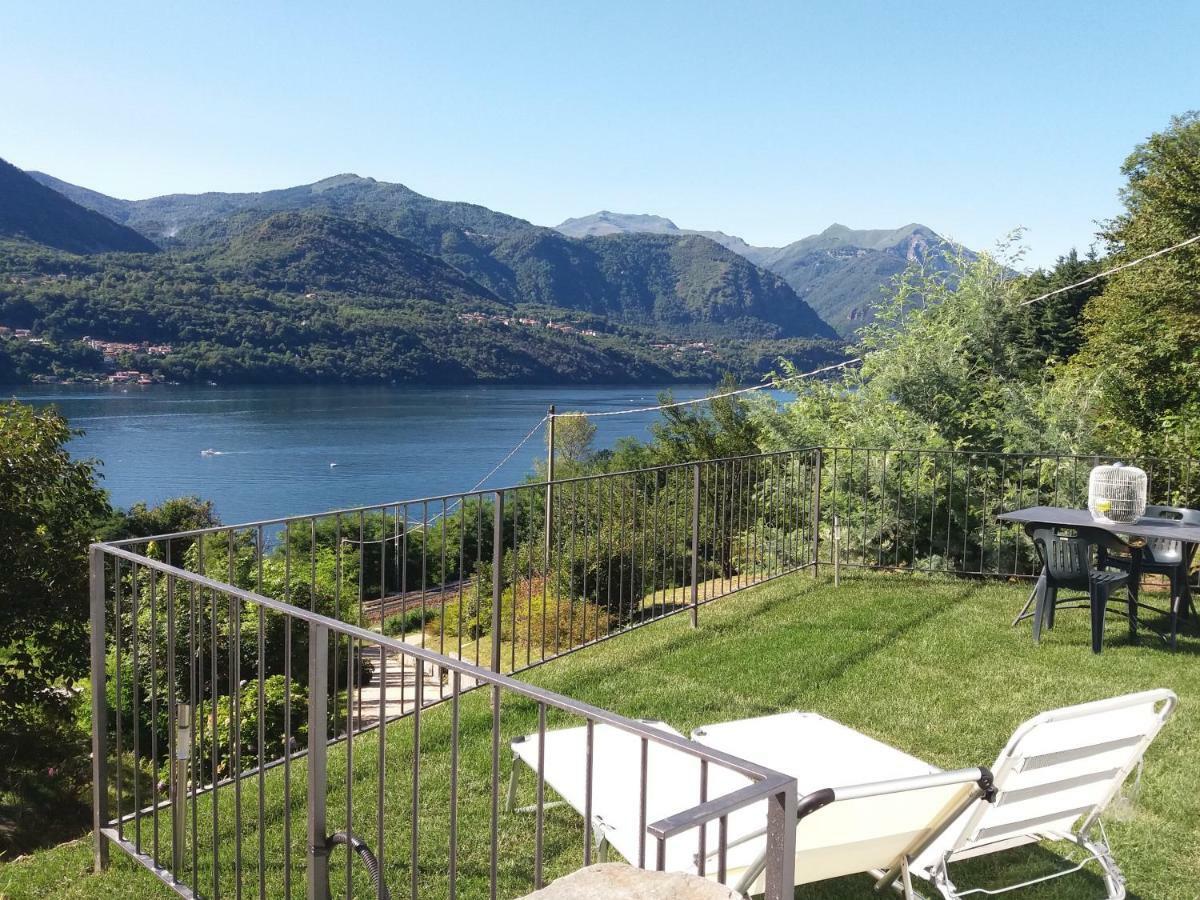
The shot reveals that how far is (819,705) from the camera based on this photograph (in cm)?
475

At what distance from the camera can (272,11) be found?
71.7 feet

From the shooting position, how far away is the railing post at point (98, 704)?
291 centimetres

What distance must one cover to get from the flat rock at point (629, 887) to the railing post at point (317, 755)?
92 cm

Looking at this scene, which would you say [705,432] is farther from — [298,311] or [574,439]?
[298,311]

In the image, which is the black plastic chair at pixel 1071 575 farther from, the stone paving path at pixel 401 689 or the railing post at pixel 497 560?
the stone paving path at pixel 401 689

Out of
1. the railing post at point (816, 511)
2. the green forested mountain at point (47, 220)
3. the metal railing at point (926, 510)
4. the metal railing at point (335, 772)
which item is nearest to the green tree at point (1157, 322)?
the metal railing at point (926, 510)

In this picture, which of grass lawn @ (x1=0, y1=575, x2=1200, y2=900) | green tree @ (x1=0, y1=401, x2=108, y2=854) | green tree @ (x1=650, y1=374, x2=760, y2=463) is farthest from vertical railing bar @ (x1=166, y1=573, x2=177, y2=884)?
green tree @ (x1=650, y1=374, x2=760, y2=463)

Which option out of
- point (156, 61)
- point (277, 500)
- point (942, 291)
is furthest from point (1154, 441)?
point (277, 500)

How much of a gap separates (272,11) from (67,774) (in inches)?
759

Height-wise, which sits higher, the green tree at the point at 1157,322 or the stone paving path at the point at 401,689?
the green tree at the point at 1157,322

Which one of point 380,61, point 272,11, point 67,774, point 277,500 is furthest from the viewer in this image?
point 277,500

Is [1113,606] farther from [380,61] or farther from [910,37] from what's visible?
[380,61]

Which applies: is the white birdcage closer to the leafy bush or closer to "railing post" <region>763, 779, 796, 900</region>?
the leafy bush

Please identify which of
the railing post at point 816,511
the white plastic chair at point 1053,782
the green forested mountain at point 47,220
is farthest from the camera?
the green forested mountain at point 47,220
